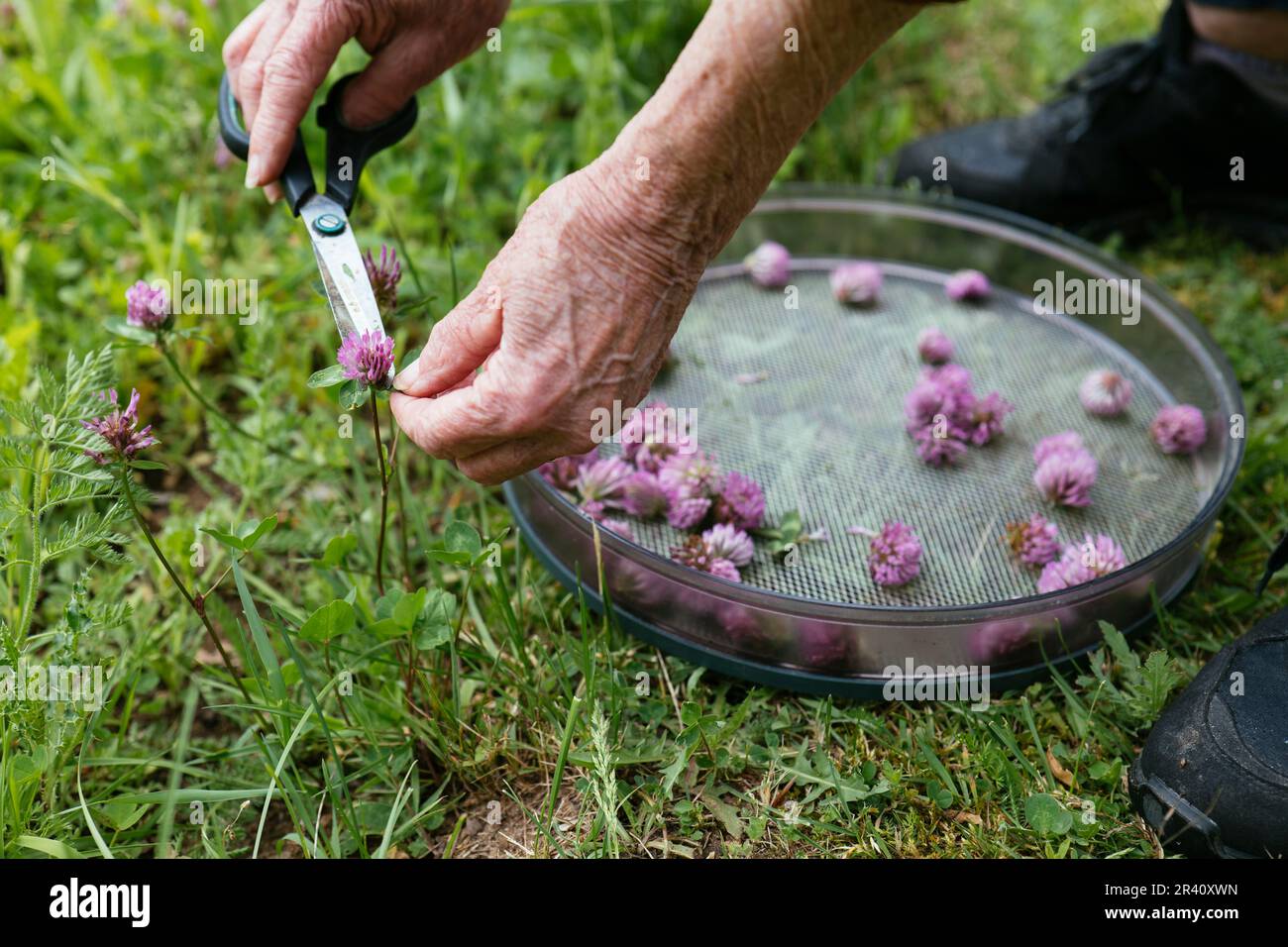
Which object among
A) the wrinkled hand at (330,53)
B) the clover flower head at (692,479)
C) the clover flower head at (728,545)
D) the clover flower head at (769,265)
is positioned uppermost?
the wrinkled hand at (330,53)

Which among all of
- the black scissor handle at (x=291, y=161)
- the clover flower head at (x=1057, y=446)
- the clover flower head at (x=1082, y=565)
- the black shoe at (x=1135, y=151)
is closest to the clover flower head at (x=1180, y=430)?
the clover flower head at (x=1057, y=446)

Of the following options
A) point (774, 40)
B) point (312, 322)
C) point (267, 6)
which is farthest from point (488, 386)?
point (312, 322)

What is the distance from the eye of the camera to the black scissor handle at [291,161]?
1438 mm

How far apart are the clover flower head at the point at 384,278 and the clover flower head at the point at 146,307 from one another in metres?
0.29

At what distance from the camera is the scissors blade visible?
51.9 inches

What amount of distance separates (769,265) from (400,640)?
1084 millimetres

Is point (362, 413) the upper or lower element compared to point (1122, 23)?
lower

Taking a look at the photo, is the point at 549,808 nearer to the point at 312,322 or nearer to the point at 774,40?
the point at 774,40

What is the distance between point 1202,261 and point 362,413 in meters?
1.77

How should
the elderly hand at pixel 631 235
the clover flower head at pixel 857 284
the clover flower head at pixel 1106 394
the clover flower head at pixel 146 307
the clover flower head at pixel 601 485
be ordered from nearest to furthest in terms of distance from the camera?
the elderly hand at pixel 631 235
the clover flower head at pixel 146 307
the clover flower head at pixel 601 485
the clover flower head at pixel 1106 394
the clover flower head at pixel 857 284

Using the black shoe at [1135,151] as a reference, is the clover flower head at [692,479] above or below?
below

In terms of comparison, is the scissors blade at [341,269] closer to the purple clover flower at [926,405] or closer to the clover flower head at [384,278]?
the clover flower head at [384,278]

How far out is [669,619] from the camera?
1506mm
